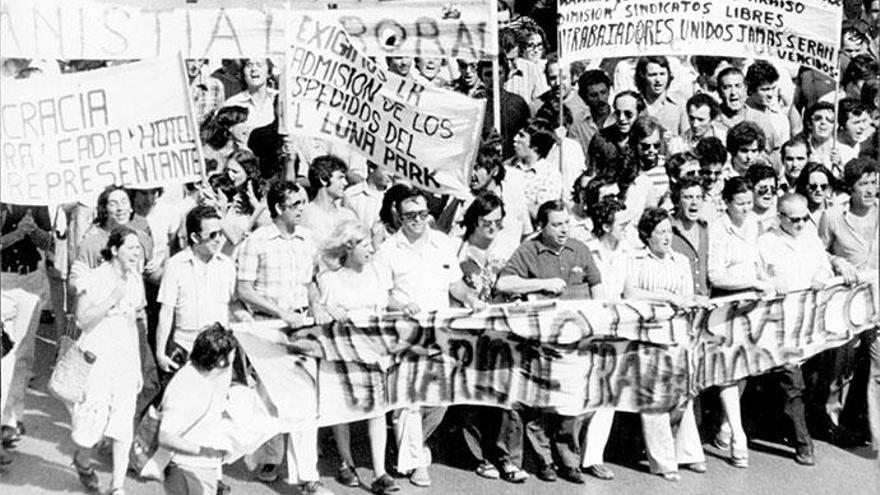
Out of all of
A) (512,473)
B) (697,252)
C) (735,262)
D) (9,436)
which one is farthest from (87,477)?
(735,262)

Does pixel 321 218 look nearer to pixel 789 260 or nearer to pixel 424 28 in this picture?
pixel 424 28

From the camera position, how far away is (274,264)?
29.4 feet

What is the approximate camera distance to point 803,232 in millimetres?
9844

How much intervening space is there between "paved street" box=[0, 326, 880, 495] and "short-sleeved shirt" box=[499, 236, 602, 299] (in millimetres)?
1127

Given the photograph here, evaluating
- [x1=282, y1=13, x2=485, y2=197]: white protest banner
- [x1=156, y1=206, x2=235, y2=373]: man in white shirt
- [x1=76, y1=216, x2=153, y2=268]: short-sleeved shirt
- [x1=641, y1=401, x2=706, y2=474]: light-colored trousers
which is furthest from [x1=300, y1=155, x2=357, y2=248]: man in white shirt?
[x1=641, y1=401, x2=706, y2=474]: light-colored trousers

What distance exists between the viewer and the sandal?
8.62 metres

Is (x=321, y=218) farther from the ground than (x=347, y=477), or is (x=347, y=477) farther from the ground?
(x=321, y=218)

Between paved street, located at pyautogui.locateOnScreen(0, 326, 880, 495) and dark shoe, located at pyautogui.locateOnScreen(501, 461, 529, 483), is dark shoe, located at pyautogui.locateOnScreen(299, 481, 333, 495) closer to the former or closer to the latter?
paved street, located at pyautogui.locateOnScreen(0, 326, 880, 495)

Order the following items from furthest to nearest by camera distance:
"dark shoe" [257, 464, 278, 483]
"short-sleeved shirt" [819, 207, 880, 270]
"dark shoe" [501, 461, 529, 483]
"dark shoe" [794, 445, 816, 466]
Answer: "short-sleeved shirt" [819, 207, 880, 270], "dark shoe" [794, 445, 816, 466], "dark shoe" [501, 461, 529, 483], "dark shoe" [257, 464, 278, 483]

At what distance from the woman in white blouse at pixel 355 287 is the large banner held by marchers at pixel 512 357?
4.1 inches

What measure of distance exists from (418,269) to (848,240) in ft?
10.0

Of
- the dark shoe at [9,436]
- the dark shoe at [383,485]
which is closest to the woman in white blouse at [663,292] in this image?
the dark shoe at [383,485]

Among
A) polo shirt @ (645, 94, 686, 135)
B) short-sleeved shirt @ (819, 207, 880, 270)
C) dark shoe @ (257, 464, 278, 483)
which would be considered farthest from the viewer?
polo shirt @ (645, 94, 686, 135)

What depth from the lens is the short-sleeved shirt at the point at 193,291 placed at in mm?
8820
